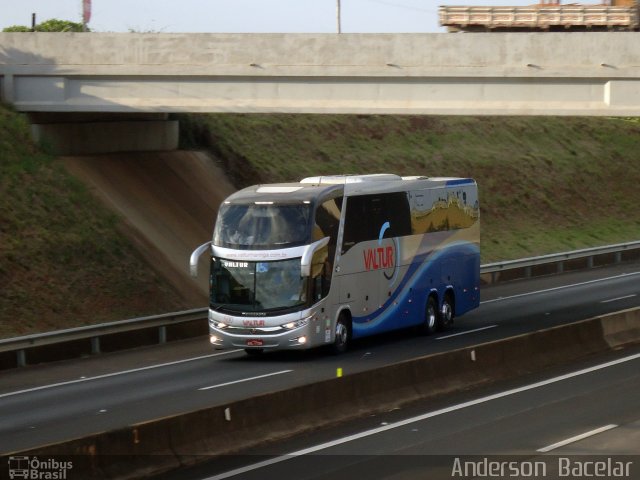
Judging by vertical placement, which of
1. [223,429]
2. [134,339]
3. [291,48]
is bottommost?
[134,339]

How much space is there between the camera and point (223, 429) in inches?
560

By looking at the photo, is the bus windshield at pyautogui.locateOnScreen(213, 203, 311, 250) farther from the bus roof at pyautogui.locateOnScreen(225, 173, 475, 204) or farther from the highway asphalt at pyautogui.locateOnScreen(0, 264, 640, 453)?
the highway asphalt at pyautogui.locateOnScreen(0, 264, 640, 453)

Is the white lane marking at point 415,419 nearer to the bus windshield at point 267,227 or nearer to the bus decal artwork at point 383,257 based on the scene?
the bus decal artwork at point 383,257

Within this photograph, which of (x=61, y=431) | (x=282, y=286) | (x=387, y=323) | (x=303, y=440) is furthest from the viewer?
(x=387, y=323)

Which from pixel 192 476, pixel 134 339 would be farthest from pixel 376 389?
pixel 134 339

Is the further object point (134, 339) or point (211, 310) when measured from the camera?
point (134, 339)

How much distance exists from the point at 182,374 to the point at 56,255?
9514 millimetres

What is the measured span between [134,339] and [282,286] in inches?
209

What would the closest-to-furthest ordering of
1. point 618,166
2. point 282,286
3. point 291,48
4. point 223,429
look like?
1. point 223,429
2. point 282,286
3. point 291,48
4. point 618,166

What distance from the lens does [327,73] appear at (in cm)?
3136

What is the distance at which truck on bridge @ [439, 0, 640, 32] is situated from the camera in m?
32.6

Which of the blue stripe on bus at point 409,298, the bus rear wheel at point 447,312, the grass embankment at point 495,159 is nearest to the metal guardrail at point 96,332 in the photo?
the blue stripe on bus at point 409,298

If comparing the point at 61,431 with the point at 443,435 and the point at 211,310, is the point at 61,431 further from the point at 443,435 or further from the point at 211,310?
the point at 211,310

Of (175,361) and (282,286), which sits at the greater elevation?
(282,286)
